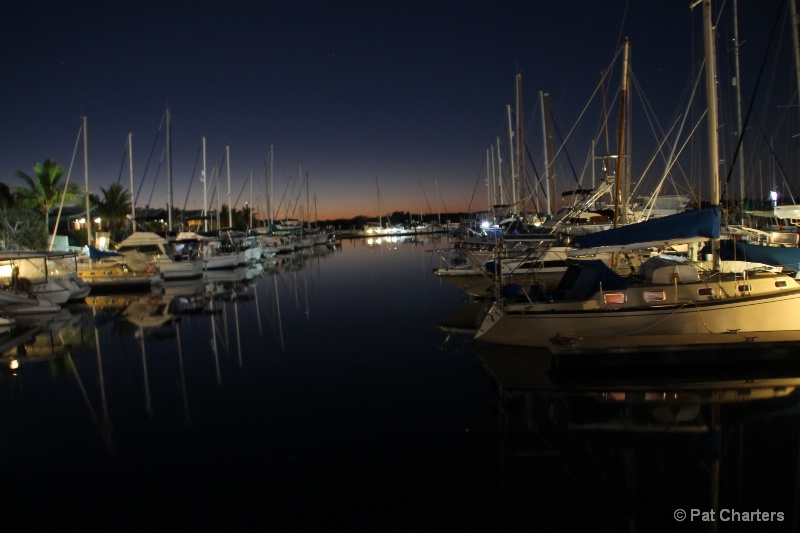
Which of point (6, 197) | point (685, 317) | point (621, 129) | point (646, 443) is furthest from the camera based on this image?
point (6, 197)

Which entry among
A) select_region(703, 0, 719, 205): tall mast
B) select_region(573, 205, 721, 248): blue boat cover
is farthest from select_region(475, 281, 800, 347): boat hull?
select_region(703, 0, 719, 205): tall mast

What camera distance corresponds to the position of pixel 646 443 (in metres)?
9.20

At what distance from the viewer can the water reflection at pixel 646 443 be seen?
7.23 m

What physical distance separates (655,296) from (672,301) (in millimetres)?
426

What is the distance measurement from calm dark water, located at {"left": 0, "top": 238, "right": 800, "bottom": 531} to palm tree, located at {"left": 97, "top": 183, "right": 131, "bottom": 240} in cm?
4667

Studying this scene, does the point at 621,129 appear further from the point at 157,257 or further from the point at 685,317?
the point at 157,257

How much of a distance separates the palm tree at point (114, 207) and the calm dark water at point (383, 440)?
46.7 m

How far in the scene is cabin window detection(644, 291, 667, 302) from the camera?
14180 millimetres

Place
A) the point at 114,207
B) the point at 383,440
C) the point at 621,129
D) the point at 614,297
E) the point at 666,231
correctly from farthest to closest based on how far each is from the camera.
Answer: the point at 114,207, the point at 621,129, the point at 614,297, the point at 666,231, the point at 383,440

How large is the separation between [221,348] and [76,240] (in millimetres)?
42888

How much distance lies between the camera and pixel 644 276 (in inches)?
607

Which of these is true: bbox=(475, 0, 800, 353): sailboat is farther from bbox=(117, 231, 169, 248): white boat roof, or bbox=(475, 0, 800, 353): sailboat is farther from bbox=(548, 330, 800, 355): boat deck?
bbox=(117, 231, 169, 248): white boat roof

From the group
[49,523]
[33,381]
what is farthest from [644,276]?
[33,381]

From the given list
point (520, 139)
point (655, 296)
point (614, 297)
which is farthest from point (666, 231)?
point (520, 139)
